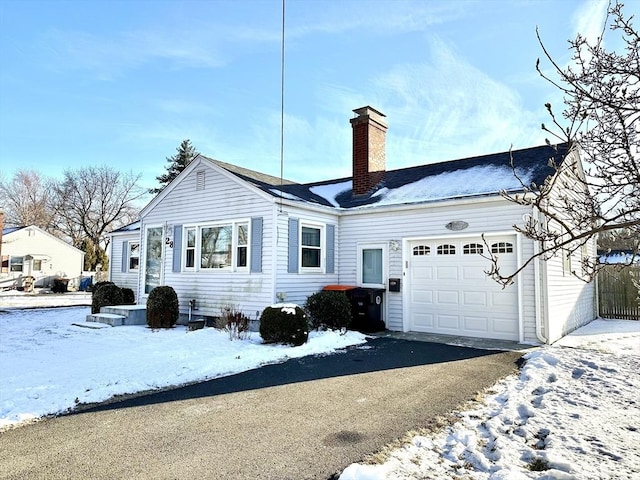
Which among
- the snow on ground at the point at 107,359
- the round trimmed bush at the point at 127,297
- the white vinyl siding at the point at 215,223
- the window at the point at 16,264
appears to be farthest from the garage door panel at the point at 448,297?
the window at the point at 16,264

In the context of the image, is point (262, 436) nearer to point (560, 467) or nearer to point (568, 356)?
point (560, 467)

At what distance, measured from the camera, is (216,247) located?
440 inches

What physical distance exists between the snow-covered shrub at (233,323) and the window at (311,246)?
2149 mm

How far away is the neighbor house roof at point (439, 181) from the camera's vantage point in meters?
9.69

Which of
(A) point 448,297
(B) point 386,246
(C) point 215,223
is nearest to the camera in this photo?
(A) point 448,297

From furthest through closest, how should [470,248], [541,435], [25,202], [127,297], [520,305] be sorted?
[25,202] < [127,297] < [470,248] < [520,305] < [541,435]

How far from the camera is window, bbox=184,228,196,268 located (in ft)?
38.4

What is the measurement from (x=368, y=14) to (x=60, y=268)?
31.2m

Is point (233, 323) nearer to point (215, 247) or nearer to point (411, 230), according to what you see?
point (215, 247)

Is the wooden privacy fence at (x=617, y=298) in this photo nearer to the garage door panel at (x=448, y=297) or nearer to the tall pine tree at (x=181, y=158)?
the garage door panel at (x=448, y=297)

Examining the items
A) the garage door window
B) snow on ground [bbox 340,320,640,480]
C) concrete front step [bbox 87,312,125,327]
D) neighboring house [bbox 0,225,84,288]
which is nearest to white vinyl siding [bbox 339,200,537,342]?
the garage door window

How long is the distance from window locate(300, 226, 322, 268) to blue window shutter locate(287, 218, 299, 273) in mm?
335

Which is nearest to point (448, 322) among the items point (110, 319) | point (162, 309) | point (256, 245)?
point (256, 245)

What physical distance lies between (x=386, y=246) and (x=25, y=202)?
134 ft
